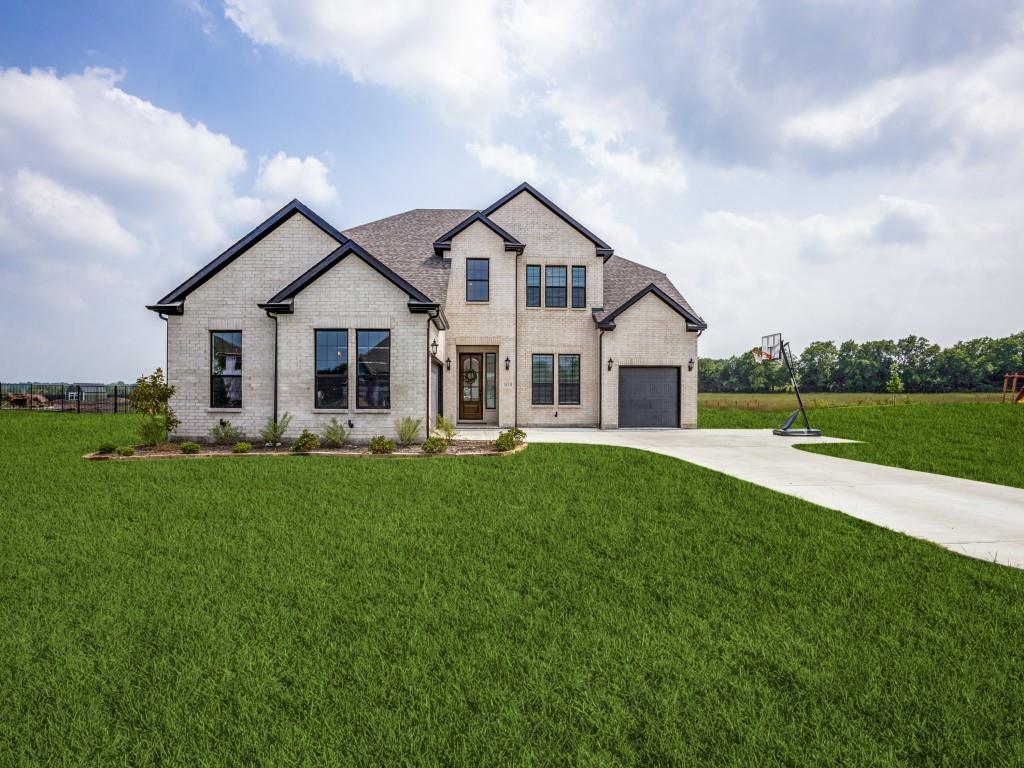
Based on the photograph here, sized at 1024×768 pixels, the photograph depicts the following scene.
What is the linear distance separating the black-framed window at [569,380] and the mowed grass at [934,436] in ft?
20.8

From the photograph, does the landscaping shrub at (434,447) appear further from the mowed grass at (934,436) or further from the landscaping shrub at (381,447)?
the mowed grass at (934,436)

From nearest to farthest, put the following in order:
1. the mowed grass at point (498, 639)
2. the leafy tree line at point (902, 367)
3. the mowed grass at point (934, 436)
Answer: the mowed grass at point (498, 639) < the mowed grass at point (934, 436) < the leafy tree line at point (902, 367)

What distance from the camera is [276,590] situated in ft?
14.8

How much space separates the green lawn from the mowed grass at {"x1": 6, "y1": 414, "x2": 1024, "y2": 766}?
7.05 m

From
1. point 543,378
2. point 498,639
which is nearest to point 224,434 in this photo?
point 543,378

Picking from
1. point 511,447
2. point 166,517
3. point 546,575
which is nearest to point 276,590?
point 546,575

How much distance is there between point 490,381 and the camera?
20203mm

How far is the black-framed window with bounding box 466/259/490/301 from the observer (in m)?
19.5

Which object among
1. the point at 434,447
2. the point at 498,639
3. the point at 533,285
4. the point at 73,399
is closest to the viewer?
the point at 498,639

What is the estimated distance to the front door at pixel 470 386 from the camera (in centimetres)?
2005

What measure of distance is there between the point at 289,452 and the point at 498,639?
33.5ft

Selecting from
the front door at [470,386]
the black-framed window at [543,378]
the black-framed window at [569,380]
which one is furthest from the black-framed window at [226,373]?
the black-framed window at [569,380]

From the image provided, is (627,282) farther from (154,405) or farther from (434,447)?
(154,405)

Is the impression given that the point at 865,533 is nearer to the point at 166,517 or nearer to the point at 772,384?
the point at 166,517
